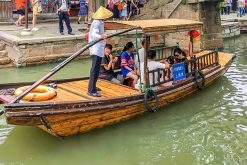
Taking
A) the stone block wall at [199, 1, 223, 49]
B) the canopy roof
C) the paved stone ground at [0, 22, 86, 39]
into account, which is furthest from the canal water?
the stone block wall at [199, 1, 223, 49]

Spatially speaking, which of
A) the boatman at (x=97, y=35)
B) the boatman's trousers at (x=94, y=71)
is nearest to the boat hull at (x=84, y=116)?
the boatman's trousers at (x=94, y=71)

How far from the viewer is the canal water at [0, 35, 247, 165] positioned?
232 inches

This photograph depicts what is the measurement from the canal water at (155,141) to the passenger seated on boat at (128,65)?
3.01ft

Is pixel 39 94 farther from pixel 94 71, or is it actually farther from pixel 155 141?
pixel 155 141

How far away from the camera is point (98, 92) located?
710 centimetres

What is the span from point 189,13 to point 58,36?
20.1 feet

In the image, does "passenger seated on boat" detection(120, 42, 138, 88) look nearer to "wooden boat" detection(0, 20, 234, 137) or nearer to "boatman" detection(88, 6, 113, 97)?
"wooden boat" detection(0, 20, 234, 137)

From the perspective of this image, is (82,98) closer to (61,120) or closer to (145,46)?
(61,120)

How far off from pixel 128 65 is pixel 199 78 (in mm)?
1934

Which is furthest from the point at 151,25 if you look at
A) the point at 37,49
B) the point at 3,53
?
the point at 3,53

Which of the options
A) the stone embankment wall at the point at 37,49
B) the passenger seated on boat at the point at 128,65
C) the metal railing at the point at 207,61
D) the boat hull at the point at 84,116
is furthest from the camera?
the stone embankment wall at the point at 37,49

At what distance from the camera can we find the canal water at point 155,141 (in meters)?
5.90

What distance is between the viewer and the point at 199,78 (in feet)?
29.3

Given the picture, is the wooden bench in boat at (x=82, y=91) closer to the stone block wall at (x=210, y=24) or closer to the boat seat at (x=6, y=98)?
the boat seat at (x=6, y=98)
